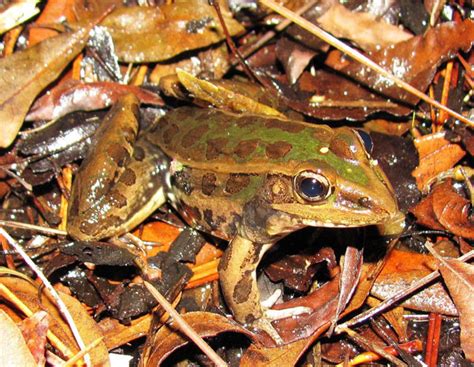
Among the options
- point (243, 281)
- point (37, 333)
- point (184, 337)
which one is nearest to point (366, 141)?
point (243, 281)

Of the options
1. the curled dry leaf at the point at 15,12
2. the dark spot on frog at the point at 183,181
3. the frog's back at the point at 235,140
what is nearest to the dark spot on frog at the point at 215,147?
the frog's back at the point at 235,140

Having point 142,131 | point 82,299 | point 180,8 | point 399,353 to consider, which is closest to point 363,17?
point 180,8

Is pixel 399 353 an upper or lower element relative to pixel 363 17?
lower

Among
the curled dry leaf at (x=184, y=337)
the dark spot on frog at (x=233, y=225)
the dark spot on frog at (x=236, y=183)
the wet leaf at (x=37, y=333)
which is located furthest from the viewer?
the dark spot on frog at (x=233, y=225)

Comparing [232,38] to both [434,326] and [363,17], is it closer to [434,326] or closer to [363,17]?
[363,17]

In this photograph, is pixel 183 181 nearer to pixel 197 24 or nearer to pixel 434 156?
pixel 197 24

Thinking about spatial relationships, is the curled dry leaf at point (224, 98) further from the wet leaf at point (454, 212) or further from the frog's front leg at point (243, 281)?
the wet leaf at point (454, 212)

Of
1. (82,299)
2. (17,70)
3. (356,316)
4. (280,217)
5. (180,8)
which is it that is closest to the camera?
(280,217)
